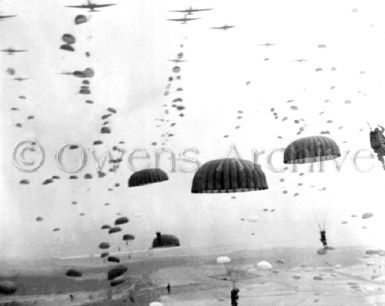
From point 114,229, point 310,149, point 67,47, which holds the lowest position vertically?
point 114,229

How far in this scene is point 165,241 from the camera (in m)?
5.61

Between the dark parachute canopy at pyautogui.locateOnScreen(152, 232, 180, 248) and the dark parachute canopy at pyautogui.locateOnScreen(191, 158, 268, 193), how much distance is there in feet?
1.72

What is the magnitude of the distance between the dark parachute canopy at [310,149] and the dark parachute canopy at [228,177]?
0.39 metres

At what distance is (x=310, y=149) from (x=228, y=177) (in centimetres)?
93

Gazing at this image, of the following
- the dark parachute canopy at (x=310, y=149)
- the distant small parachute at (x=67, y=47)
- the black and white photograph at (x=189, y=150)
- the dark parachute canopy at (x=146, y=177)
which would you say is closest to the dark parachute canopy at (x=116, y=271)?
the black and white photograph at (x=189, y=150)

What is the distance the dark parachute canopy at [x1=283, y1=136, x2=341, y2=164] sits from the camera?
5.61m

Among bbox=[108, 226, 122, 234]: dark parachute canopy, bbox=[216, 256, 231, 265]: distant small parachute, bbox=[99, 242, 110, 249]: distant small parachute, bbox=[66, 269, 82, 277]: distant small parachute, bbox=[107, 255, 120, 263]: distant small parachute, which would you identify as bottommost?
bbox=[66, 269, 82, 277]: distant small parachute

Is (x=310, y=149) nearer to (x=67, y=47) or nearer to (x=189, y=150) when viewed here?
(x=189, y=150)

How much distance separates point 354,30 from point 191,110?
1872 mm

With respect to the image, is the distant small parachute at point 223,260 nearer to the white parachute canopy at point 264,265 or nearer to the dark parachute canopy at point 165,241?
the white parachute canopy at point 264,265

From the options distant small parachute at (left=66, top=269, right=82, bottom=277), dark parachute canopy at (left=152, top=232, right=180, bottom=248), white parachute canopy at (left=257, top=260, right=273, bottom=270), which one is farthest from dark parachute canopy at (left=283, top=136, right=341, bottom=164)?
distant small parachute at (left=66, top=269, right=82, bottom=277)

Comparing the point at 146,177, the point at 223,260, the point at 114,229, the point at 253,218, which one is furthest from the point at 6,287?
the point at 253,218

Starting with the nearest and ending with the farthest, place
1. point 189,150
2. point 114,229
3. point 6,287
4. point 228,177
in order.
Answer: point 228,177
point 6,287
point 114,229
point 189,150

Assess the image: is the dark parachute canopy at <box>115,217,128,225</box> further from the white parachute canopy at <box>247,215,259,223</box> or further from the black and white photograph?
the white parachute canopy at <box>247,215,259,223</box>
